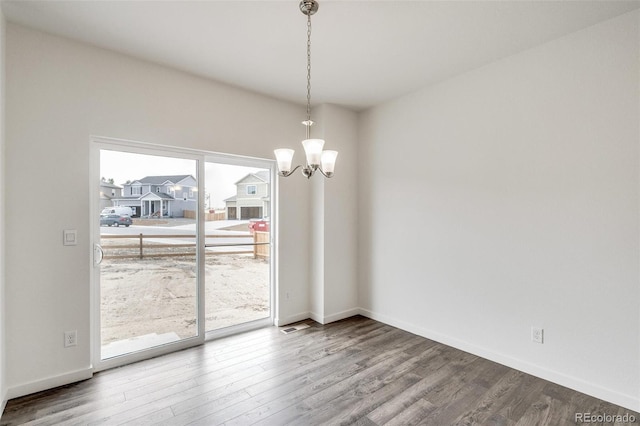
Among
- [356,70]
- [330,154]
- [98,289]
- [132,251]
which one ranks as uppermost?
[356,70]

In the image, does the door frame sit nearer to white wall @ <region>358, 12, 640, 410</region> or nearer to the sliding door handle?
the sliding door handle

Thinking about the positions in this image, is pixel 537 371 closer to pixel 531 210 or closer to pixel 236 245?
pixel 531 210

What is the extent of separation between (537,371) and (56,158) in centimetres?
445

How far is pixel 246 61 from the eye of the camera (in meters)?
2.91

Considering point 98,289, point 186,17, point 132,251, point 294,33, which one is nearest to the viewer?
point 186,17

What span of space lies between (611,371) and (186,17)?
4169 mm

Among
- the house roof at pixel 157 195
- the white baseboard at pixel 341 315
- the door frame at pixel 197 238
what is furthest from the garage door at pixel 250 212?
the white baseboard at pixel 341 315

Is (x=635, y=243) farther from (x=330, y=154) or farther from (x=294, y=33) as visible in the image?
(x=294, y=33)

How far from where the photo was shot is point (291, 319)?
394 cm

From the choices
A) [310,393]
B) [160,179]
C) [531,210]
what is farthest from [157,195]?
[531,210]

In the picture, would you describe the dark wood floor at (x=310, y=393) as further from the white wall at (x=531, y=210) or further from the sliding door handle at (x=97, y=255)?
the sliding door handle at (x=97, y=255)

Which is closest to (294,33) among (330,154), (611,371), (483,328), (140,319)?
(330,154)

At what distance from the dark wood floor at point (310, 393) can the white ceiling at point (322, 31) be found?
113 inches

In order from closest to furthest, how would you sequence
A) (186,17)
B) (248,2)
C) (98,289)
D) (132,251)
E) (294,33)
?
(248,2) < (186,17) < (294,33) < (98,289) < (132,251)
